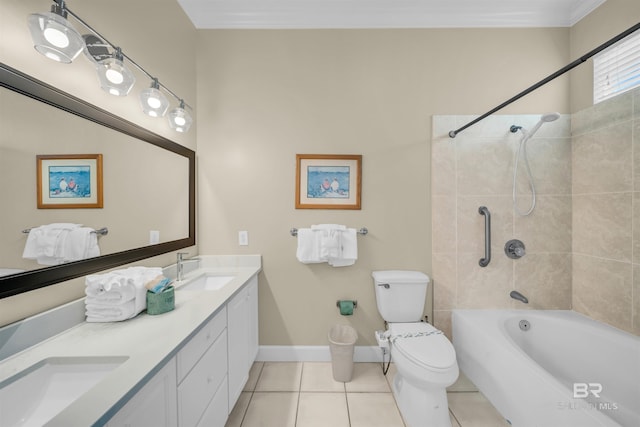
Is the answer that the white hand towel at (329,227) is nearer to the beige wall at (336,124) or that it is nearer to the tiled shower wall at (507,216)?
the beige wall at (336,124)

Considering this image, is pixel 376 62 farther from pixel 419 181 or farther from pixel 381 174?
pixel 419 181

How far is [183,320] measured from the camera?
3.47ft

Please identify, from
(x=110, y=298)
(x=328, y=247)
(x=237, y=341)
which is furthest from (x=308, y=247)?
(x=110, y=298)

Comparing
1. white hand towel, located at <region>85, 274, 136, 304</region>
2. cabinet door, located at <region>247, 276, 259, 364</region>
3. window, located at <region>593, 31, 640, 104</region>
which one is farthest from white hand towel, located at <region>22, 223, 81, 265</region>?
window, located at <region>593, 31, 640, 104</region>

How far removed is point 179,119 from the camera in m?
1.65

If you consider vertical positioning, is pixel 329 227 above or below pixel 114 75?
below

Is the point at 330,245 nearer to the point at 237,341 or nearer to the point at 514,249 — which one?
the point at 237,341

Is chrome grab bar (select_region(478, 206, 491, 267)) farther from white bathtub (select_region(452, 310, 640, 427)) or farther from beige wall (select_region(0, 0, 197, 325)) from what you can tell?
beige wall (select_region(0, 0, 197, 325))

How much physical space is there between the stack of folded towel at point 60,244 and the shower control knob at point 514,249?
2.67 m

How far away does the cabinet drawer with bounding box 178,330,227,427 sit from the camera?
955 millimetres

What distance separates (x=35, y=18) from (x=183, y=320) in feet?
4.00

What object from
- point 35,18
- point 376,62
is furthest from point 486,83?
point 35,18

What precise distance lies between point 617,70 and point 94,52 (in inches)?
124

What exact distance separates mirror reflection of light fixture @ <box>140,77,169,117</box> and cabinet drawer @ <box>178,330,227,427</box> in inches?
53.0
